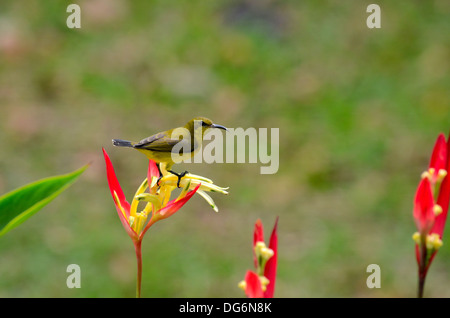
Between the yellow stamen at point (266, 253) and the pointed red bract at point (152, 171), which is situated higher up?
the pointed red bract at point (152, 171)

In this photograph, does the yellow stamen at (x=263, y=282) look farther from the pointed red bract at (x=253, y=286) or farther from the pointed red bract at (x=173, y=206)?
the pointed red bract at (x=173, y=206)

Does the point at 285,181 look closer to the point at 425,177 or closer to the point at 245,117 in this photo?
the point at 245,117

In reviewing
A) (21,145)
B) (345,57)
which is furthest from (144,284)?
(345,57)

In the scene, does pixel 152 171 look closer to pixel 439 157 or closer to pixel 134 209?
pixel 134 209

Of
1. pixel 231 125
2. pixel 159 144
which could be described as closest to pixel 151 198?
pixel 159 144

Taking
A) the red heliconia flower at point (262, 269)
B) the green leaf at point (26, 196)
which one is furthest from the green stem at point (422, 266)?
the green leaf at point (26, 196)
